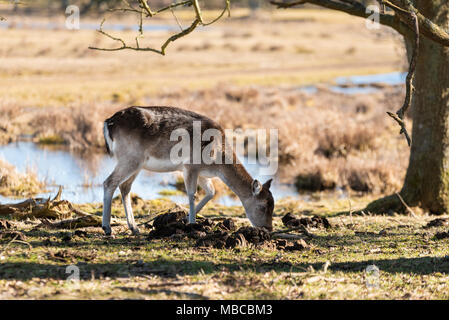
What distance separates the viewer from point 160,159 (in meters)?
9.84

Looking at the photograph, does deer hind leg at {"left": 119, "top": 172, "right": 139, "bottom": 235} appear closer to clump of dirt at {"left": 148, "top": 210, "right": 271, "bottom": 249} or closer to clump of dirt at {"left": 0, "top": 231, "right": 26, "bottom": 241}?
Result: clump of dirt at {"left": 148, "top": 210, "right": 271, "bottom": 249}

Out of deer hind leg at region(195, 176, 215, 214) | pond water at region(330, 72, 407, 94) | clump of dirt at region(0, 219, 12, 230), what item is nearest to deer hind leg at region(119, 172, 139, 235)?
deer hind leg at region(195, 176, 215, 214)

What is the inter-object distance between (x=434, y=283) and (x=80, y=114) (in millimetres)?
17064

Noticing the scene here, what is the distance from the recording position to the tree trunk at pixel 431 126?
12219 millimetres

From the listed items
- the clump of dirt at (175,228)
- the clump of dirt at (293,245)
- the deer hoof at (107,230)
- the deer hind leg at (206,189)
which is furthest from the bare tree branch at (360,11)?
the deer hoof at (107,230)

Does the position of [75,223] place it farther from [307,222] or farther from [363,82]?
[363,82]

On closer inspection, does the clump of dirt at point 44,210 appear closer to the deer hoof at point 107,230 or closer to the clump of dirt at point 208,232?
the deer hoof at point 107,230

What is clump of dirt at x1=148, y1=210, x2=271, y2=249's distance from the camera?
898 centimetres

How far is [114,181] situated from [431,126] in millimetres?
6088

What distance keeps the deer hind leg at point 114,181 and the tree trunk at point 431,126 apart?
5.67m

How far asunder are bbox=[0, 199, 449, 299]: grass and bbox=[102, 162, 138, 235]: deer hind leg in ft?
0.57

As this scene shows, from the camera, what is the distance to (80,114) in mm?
22969
